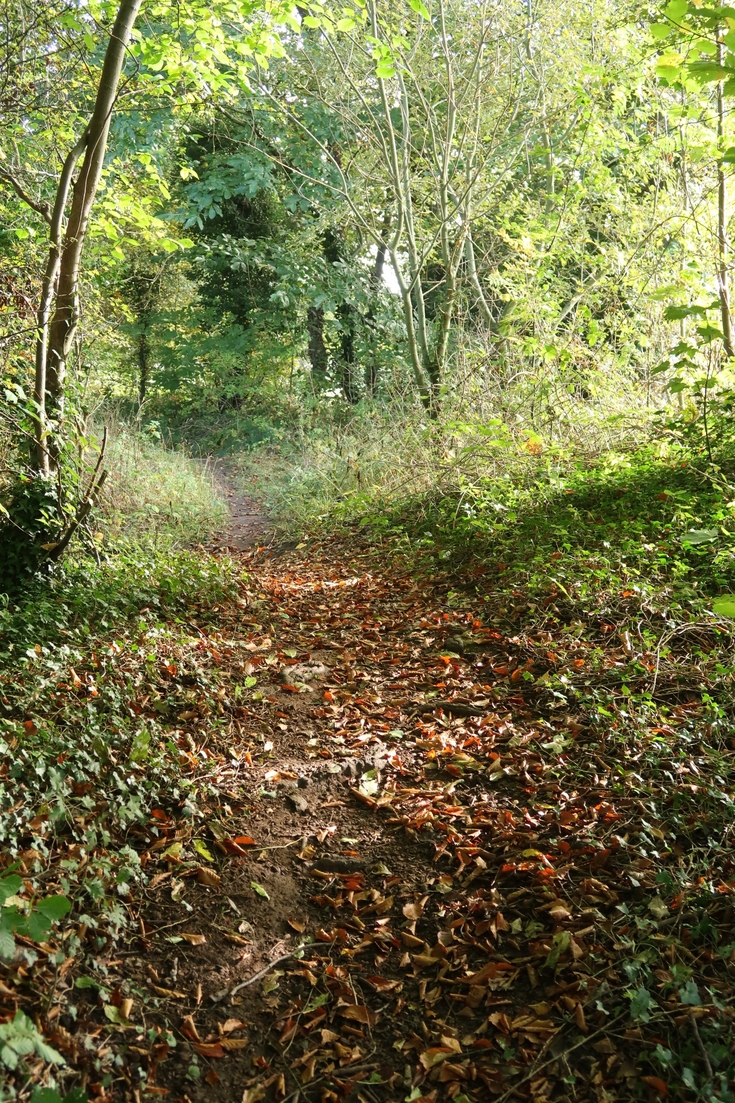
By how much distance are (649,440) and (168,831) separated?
5673mm

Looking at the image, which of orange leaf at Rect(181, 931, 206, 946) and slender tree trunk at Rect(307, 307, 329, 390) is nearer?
orange leaf at Rect(181, 931, 206, 946)

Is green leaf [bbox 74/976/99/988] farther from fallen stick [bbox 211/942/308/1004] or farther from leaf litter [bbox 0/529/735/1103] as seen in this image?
fallen stick [bbox 211/942/308/1004]

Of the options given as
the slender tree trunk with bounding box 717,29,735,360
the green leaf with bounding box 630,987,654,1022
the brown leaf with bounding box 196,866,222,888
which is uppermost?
the slender tree trunk with bounding box 717,29,735,360

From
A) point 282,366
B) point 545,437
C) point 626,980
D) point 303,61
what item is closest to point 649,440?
point 545,437

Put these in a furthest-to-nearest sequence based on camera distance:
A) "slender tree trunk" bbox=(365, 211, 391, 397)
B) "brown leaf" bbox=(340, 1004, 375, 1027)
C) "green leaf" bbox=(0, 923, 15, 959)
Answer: "slender tree trunk" bbox=(365, 211, 391, 397), "brown leaf" bbox=(340, 1004, 375, 1027), "green leaf" bbox=(0, 923, 15, 959)

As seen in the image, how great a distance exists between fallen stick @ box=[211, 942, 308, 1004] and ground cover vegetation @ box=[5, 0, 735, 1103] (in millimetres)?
12

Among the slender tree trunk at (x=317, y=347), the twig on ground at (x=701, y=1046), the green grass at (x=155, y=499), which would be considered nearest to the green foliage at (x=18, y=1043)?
the twig on ground at (x=701, y=1046)

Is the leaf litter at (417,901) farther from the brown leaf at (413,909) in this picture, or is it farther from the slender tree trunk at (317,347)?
A: the slender tree trunk at (317,347)

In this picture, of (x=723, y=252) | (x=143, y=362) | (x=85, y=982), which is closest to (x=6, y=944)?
(x=85, y=982)

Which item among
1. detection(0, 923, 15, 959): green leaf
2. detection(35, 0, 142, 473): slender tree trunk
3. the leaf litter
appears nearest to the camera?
detection(0, 923, 15, 959): green leaf

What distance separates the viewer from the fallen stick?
8.20 feet

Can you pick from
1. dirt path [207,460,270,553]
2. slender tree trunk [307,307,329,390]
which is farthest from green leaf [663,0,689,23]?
slender tree trunk [307,307,329,390]

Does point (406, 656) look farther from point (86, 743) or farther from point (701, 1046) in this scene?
point (701, 1046)

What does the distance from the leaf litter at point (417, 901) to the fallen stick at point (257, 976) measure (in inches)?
0.4
